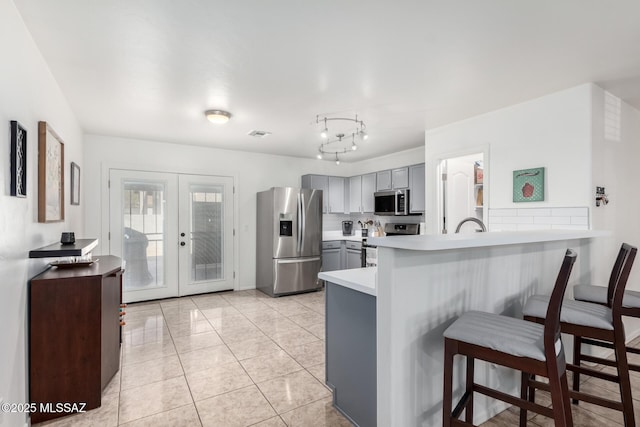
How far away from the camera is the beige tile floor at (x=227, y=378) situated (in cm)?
208

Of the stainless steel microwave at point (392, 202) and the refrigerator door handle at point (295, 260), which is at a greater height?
the stainless steel microwave at point (392, 202)

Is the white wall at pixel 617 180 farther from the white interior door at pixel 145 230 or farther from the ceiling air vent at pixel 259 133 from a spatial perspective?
the white interior door at pixel 145 230

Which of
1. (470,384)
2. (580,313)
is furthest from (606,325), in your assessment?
(470,384)

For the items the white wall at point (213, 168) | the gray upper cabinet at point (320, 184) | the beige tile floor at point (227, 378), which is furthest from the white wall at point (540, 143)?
the white wall at point (213, 168)

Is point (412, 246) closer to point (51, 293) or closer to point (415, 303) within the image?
point (415, 303)

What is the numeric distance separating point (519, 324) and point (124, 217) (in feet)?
16.2

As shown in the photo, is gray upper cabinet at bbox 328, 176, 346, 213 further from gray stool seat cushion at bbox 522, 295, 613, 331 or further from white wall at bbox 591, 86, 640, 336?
gray stool seat cushion at bbox 522, 295, 613, 331

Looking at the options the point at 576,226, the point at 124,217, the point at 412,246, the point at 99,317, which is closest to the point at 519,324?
the point at 412,246

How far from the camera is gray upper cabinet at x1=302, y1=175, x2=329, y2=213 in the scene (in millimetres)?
6035

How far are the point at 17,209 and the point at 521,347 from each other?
2577 millimetres

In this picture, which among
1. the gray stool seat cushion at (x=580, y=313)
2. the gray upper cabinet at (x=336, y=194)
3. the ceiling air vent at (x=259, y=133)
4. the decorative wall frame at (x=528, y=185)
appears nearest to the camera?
the gray stool seat cushion at (x=580, y=313)

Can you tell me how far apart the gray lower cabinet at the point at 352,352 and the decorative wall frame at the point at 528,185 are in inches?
88.4

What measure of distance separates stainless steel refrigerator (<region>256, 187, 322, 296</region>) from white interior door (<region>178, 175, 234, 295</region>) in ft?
1.83

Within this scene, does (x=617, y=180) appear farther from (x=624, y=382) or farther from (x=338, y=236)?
(x=338, y=236)
